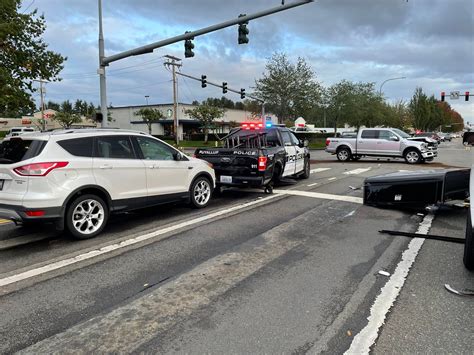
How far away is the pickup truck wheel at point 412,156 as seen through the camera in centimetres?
2092

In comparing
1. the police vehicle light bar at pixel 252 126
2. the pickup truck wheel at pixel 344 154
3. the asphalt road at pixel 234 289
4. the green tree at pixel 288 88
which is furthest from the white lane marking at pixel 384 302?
the green tree at pixel 288 88

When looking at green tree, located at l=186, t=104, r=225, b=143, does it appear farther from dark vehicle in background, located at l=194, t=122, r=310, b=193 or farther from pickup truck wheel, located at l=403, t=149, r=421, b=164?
dark vehicle in background, located at l=194, t=122, r=310, b=193

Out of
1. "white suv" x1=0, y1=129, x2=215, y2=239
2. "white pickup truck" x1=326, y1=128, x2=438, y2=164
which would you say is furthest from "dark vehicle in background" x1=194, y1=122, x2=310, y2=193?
"white pickup truck" x1=326, y1=128, x2=438, y2=164

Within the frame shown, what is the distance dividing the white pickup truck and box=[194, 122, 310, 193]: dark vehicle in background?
10677mm

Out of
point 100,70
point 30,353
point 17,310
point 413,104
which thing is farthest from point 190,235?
point 413,104

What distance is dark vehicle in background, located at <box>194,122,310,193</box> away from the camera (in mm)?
9711

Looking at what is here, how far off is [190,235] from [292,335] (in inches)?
132

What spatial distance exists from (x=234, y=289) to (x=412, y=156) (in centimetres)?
1923

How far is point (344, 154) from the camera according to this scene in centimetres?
2322

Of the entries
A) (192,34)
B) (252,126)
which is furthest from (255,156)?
(192,34)

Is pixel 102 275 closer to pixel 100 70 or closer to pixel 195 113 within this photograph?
pixel 100 70

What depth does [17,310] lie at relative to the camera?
3.87 m

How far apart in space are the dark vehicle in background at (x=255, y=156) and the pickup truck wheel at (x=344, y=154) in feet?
35.8

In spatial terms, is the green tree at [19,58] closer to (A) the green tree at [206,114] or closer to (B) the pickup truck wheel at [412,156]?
(B) the pickup truck wheel at [412,156]
